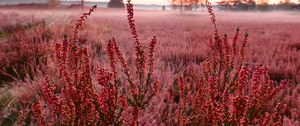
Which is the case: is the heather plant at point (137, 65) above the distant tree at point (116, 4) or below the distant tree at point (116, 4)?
above

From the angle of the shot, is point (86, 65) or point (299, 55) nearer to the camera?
point (86, 65)

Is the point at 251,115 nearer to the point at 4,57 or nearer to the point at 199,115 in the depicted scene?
the point at 199,115


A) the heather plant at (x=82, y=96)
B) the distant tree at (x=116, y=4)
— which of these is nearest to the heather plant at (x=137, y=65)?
the heather plant at (x=82, y=96)

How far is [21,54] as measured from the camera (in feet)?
24.4

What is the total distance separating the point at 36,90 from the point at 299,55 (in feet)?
20.2

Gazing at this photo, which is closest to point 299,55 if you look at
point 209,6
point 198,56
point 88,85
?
point 198,56

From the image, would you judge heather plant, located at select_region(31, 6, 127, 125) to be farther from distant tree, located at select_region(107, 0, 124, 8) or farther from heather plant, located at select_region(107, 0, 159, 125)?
distant tree, located at select_region(107, 0, 124, 8)

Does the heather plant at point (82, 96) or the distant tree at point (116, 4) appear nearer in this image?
the heather plant at point (82, 96)

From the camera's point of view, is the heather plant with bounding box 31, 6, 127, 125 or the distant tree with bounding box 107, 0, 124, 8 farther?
the distant tree with bounding box 107, 0, 124, 8

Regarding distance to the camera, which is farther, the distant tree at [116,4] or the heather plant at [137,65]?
the distant tree at [116,4]

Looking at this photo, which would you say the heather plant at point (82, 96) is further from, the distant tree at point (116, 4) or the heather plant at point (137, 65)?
the distant tree at point (116, 4)

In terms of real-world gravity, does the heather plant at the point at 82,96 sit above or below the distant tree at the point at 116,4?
above

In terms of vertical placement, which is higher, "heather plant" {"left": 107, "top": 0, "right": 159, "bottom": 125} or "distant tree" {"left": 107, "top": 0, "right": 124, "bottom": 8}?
"heather plant" {"left": 107, "top": 0, "right": 159, "bottom": 125}

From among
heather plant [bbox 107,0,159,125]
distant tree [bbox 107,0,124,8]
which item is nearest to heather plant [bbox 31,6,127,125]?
heather plant [bbox 107,0,159,125]
